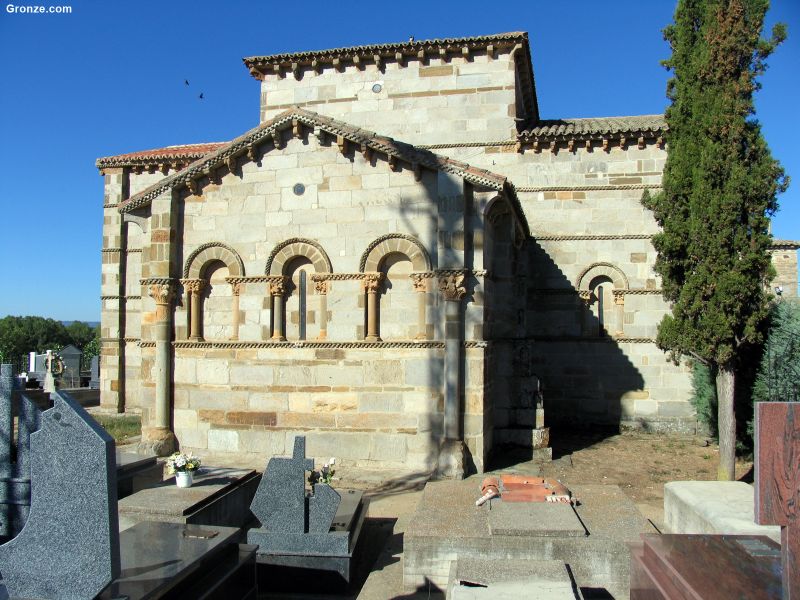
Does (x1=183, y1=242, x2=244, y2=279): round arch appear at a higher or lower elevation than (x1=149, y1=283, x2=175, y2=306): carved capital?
higher

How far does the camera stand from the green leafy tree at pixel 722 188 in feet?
33.6

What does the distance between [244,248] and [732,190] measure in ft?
29.8

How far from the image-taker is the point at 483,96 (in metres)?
16.7

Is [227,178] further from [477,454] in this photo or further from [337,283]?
[477,454]

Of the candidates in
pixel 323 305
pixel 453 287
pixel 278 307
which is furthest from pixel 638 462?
pixel 278 307

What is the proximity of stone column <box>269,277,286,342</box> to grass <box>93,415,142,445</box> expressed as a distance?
212 inches

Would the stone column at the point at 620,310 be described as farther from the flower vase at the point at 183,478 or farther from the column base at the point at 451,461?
the flower vase at the point at 183,478

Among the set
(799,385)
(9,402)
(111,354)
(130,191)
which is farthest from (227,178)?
(799,385)

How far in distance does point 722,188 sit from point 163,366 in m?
11.1

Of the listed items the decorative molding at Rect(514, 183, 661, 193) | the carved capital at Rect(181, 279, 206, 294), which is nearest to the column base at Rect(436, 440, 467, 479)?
the carved capital at Rect(181, 279, 206, 294)

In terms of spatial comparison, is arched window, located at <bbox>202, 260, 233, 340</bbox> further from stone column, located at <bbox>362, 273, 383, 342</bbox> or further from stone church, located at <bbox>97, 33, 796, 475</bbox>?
stone column, located at <bbox>362, 273, 383, 342</bbox>

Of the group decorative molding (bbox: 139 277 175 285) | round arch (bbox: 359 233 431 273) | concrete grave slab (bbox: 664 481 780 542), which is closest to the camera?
concrete grave slab (bbox: 664 481 780 542)

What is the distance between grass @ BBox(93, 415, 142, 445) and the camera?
606 inches

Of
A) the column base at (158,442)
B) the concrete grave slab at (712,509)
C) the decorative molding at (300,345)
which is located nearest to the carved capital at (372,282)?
the decorative molding at (300,345)
